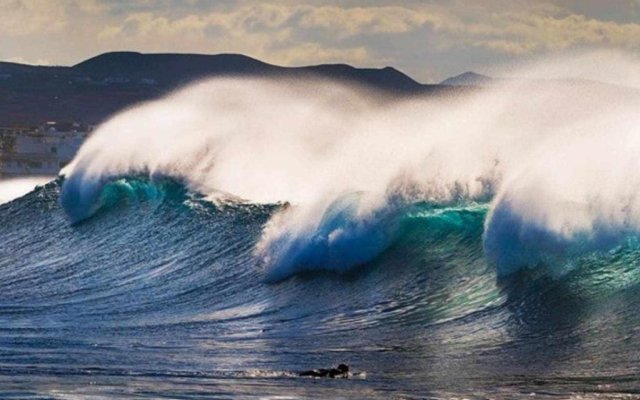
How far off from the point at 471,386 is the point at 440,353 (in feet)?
8.73

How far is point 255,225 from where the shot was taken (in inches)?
1251

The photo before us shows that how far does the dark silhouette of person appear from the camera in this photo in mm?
18069

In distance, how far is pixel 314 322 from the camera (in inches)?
918

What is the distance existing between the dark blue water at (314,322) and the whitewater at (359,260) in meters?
0.06

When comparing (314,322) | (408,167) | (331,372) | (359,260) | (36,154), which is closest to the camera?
(331,372)

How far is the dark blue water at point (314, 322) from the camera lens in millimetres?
17578

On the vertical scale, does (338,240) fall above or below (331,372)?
above

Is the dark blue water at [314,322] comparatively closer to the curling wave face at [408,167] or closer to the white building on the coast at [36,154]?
the curling wave face at [408,167]

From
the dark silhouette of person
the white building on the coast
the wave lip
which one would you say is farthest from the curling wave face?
the white building on the coast

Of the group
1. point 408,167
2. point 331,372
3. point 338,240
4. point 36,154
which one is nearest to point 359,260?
point 338,240

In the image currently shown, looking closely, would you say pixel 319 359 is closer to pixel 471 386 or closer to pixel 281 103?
pixel 471 386

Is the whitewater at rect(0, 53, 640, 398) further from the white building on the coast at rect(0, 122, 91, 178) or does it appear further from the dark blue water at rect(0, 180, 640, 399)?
the white building on the coast at rect(0, 122, 91, 178)

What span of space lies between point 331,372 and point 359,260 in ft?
27.9

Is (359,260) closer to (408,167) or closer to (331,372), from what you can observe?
(408,167)
